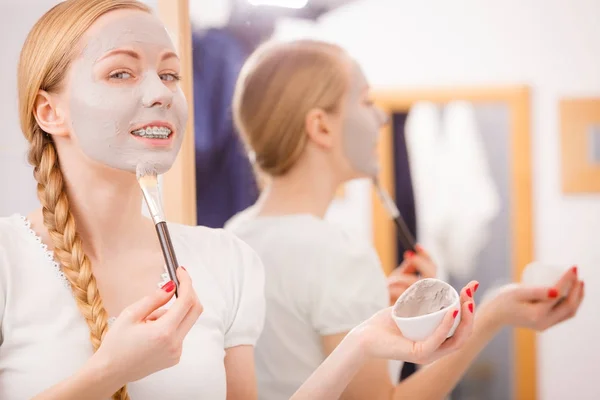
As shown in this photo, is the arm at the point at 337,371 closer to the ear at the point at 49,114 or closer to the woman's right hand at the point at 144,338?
the woman's right hand at the point at 144,338

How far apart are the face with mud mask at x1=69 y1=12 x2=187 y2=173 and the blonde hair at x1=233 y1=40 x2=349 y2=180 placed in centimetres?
22

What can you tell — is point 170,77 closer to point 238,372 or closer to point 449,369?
point 238,372

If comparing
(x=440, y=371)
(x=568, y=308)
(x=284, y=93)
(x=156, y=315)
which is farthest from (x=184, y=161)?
(x=568, y=308)

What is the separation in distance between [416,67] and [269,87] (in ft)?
0.71

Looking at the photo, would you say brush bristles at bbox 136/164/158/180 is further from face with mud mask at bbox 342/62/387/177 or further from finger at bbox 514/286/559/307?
finger at bbox 514/286/559/307

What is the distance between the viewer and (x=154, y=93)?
87 centimetres

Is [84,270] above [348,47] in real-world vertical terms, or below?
below

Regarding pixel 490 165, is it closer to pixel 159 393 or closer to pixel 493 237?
pixel 493 237

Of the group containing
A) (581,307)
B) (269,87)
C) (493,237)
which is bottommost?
(581,307)

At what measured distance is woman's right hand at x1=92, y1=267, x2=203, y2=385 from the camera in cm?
74

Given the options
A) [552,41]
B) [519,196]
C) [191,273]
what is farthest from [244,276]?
[552,41]

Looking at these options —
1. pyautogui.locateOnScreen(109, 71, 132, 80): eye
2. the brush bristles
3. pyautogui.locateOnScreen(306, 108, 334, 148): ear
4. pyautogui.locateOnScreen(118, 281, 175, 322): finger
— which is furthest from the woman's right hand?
pyautogui.locateOnScreen(306, 108, 334, 148): ear

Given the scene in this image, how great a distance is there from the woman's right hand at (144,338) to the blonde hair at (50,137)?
0.30 feet

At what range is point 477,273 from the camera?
104 cm
